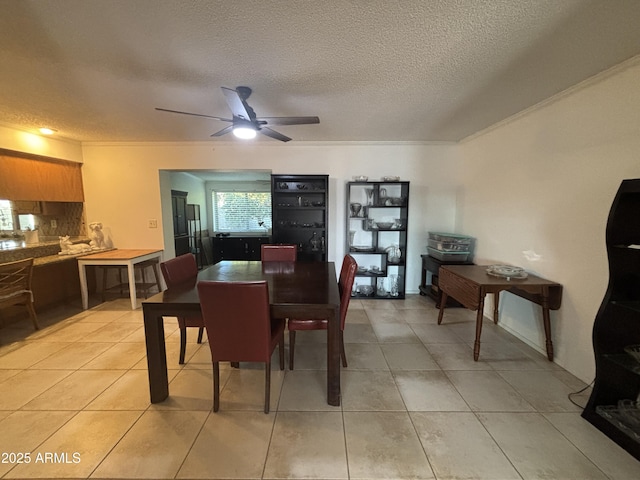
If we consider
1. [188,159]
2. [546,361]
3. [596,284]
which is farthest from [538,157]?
[188,159]

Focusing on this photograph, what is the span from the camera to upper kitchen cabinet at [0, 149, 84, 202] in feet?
10.5

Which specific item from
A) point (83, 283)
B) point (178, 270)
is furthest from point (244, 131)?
point (83, 283)

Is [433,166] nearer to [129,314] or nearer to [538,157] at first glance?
[538,157]

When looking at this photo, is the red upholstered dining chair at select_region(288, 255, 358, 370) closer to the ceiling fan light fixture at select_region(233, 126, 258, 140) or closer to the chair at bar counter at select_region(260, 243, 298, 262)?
the chair at bar counter at select_region(260, 243, 298, 262)

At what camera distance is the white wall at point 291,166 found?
3994mm

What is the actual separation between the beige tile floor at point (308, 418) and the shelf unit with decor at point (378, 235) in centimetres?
141

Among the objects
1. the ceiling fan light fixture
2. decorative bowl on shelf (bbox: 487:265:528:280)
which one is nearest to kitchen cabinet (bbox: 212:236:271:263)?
the ceiling fan light fixture

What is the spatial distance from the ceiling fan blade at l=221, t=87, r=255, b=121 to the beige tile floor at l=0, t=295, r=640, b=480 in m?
2.17

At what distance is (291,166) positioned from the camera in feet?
13.2

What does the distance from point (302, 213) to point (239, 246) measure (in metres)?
2.53

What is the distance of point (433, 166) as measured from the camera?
13.2 ft

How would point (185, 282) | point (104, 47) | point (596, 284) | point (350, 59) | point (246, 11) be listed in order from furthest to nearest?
1. point (185, 282)
2. point (596, 284)
3. point (350, 59)
4. point (104, 47)
5. point (246, 11)

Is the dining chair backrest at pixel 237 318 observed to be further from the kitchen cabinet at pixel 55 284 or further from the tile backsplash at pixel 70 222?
the tile backsplash at pixel 70 222

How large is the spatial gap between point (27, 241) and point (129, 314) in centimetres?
184
